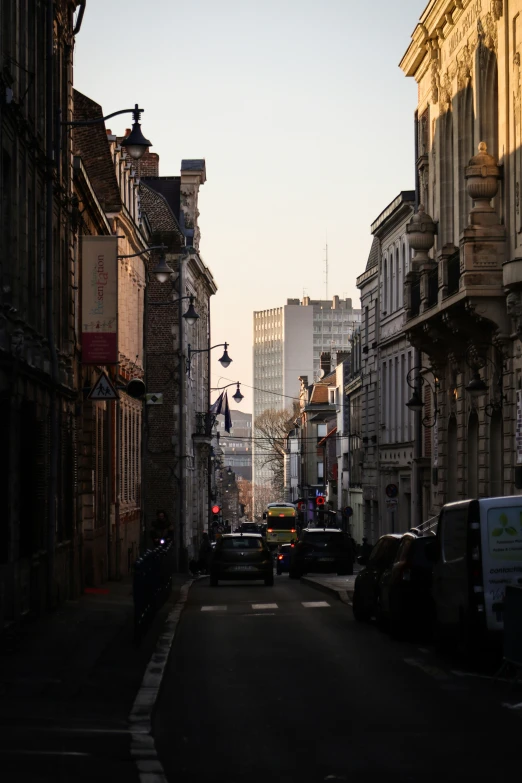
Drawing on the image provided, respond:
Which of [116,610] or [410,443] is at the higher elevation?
[410,443]

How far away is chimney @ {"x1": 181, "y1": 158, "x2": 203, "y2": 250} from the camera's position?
70750 millimetres

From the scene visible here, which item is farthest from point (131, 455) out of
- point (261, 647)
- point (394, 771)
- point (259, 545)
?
point (394, 771)

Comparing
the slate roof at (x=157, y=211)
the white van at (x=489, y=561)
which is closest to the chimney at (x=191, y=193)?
the slate roof at (x=157, y=211)

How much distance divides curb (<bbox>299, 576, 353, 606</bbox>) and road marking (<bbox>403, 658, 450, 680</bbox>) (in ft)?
41.2

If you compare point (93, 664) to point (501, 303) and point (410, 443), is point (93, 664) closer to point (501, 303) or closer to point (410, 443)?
point (501, 303)

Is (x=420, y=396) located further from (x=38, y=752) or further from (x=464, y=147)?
(x=38, y=752)

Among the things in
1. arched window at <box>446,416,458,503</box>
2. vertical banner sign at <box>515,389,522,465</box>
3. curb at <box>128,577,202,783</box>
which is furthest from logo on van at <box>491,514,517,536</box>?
arched window at <box>446,416,458,503</box>

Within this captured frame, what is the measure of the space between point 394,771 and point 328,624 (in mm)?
14082

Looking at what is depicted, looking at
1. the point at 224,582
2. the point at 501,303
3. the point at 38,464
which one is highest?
the point at 501,303

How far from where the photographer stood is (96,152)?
43.4 meters

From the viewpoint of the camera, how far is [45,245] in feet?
81.7

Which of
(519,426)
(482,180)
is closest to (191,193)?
(482,180)

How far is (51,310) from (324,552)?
21820mm

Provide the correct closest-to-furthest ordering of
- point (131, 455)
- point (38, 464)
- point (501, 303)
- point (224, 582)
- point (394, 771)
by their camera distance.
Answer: point (394, 771) < point (38, 464) < point (501, 303) < point (224, 582) < point (131, 455)
